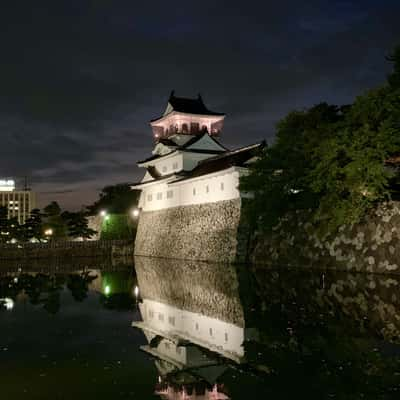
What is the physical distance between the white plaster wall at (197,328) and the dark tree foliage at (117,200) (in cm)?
4358

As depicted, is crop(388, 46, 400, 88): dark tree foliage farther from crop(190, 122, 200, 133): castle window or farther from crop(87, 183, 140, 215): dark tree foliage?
crop(87, 183, 140, 215): dark tree foliage

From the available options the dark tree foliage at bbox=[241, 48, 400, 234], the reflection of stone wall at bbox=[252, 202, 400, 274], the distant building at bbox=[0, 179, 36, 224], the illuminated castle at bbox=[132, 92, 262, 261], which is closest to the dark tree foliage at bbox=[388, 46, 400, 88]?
the dark tree foliage at bbox=[241, 48, 400, 234]

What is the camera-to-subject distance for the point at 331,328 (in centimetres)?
1113

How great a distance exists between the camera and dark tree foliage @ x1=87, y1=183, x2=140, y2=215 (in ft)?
202

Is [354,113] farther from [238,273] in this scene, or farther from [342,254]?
[238,273]

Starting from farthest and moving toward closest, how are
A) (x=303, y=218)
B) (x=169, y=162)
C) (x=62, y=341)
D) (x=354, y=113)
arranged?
(x=169, y=162) → (x=303, y=218) → (x=354, y=113) → (x=62, y=341)

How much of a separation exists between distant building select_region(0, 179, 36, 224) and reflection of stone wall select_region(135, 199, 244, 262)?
86.6m

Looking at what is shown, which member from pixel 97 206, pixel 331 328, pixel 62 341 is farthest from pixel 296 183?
pixel 97 206

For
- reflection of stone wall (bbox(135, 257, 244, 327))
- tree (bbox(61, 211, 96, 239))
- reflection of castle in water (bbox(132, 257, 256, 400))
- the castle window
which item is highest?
the castle window

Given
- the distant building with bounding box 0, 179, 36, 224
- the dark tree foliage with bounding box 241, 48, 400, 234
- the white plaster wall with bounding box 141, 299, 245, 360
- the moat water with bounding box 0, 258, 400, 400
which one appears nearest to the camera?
the moat water with bounding box 0, 258, 400, 400

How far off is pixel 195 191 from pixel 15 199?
334ft

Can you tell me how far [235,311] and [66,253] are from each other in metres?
33.1

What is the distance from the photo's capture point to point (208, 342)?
10.5 metres

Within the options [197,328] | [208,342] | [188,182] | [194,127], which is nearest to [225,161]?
[188,182]
